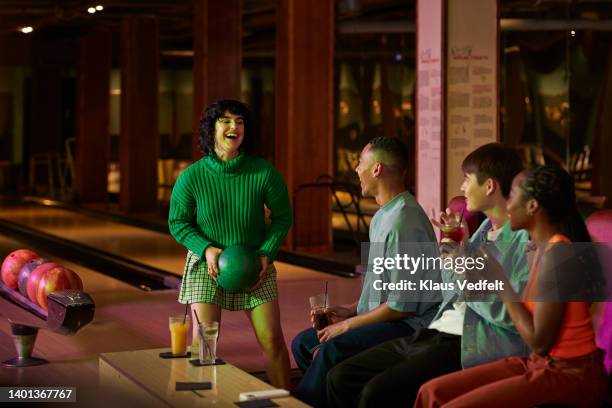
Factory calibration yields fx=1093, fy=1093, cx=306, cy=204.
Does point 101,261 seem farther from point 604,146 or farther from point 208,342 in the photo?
point 208,342

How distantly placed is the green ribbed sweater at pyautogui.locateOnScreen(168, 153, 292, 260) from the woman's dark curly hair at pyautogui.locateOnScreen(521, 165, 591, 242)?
1724 mm

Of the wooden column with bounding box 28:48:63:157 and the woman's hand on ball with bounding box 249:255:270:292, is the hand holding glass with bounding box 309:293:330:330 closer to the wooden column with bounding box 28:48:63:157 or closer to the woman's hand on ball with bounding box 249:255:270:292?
the woman's hand on ball with bounding box 249:255:270:292

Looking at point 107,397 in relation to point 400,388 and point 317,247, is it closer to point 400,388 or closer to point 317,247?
point 400,388

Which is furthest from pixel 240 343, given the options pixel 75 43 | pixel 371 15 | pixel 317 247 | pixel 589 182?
pixel 75 43

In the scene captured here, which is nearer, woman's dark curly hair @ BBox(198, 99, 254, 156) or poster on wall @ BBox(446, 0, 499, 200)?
woman's dark curly hair @ BBox(198, 99, 254, 156)

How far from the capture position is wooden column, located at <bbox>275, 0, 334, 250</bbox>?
11828mm

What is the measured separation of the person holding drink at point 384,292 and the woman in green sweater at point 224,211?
0.55 m

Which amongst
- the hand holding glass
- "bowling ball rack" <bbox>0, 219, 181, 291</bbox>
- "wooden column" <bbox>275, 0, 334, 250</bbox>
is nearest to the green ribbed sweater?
the hand holding glass

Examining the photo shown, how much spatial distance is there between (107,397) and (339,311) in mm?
1037

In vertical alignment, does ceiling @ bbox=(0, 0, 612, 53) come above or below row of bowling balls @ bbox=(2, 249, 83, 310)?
above

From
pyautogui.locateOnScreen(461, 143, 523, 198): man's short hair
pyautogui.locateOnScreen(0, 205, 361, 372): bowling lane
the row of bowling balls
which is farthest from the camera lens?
pyautogui.locateOnScreen(0, 205, 361, 372): bowling lane

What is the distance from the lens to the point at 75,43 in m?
22.3

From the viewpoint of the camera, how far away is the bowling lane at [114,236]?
35.6 ft

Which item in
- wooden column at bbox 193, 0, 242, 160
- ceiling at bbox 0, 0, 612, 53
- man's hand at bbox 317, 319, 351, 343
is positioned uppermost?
ceiling at bbox 0, 0, 612, 53
